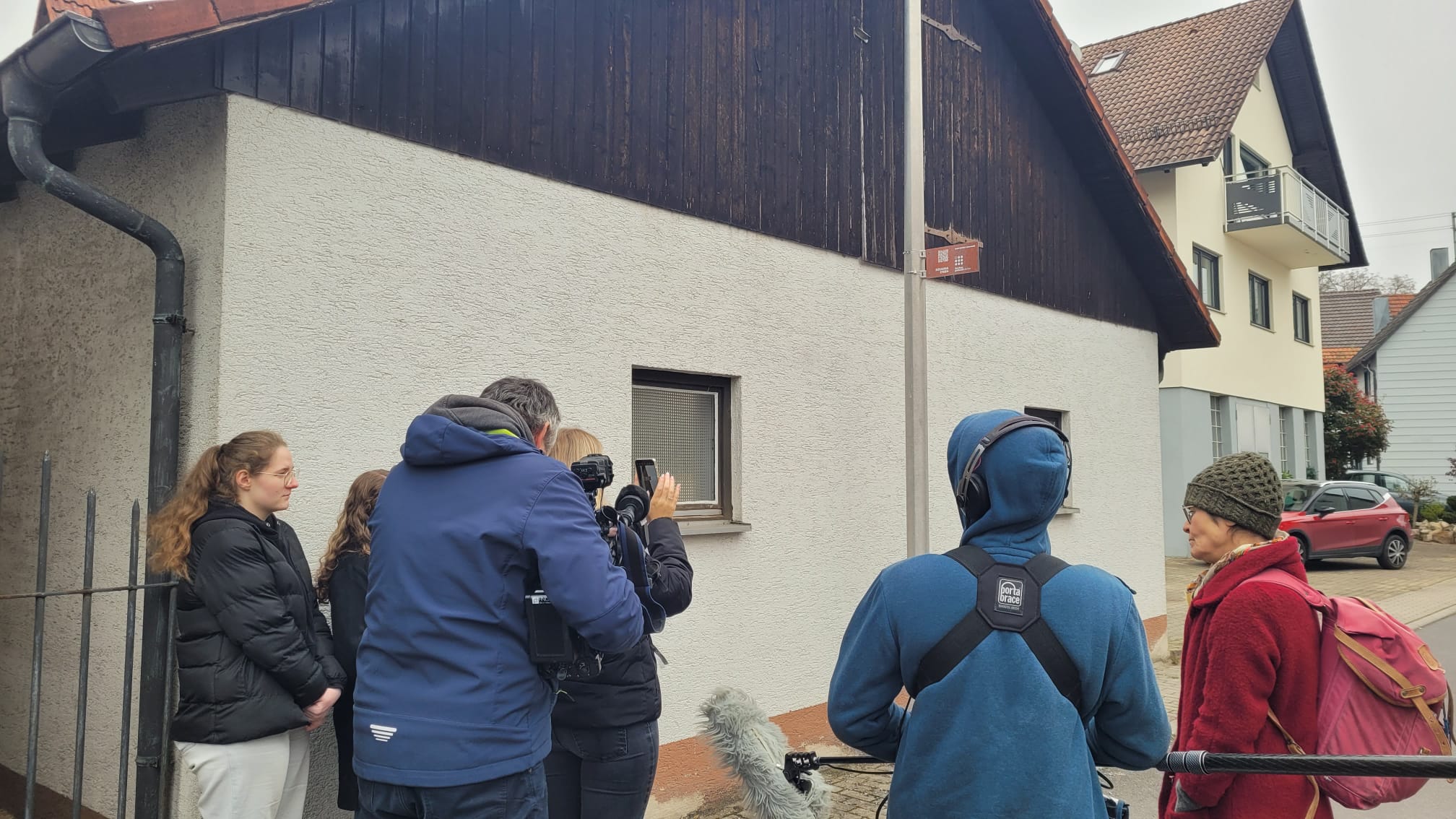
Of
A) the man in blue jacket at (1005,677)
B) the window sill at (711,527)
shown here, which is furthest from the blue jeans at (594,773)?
the window sill at (711,527)

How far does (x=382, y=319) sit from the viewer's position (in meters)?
4.28

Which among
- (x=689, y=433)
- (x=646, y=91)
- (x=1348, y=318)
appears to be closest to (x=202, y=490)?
(x=689, y=433)

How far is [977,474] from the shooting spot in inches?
86.6

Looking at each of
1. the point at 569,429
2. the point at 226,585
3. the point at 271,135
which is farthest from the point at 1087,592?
the point at 271,135

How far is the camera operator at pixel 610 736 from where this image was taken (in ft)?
10.4

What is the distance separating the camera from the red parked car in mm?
17625

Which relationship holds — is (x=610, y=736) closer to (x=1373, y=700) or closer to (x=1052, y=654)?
(x=1052, y=654)

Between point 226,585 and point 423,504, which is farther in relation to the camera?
point 226,585

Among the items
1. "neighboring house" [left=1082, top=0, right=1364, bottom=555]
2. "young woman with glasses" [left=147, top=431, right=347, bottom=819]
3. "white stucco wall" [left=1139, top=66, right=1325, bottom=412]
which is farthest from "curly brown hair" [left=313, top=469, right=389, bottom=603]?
"white stucco wall" [left=1139, top=66, right=1325, bottom=412]

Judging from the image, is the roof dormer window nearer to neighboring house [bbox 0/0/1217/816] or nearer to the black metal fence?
neighboring house [bbox 0/0/1217/816]

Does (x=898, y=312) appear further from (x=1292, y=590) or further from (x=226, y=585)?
(x=226, y=585)

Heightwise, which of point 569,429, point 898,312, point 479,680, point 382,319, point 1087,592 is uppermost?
point 898,312

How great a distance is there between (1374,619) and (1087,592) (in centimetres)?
123

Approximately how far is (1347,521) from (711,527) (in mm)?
16141
